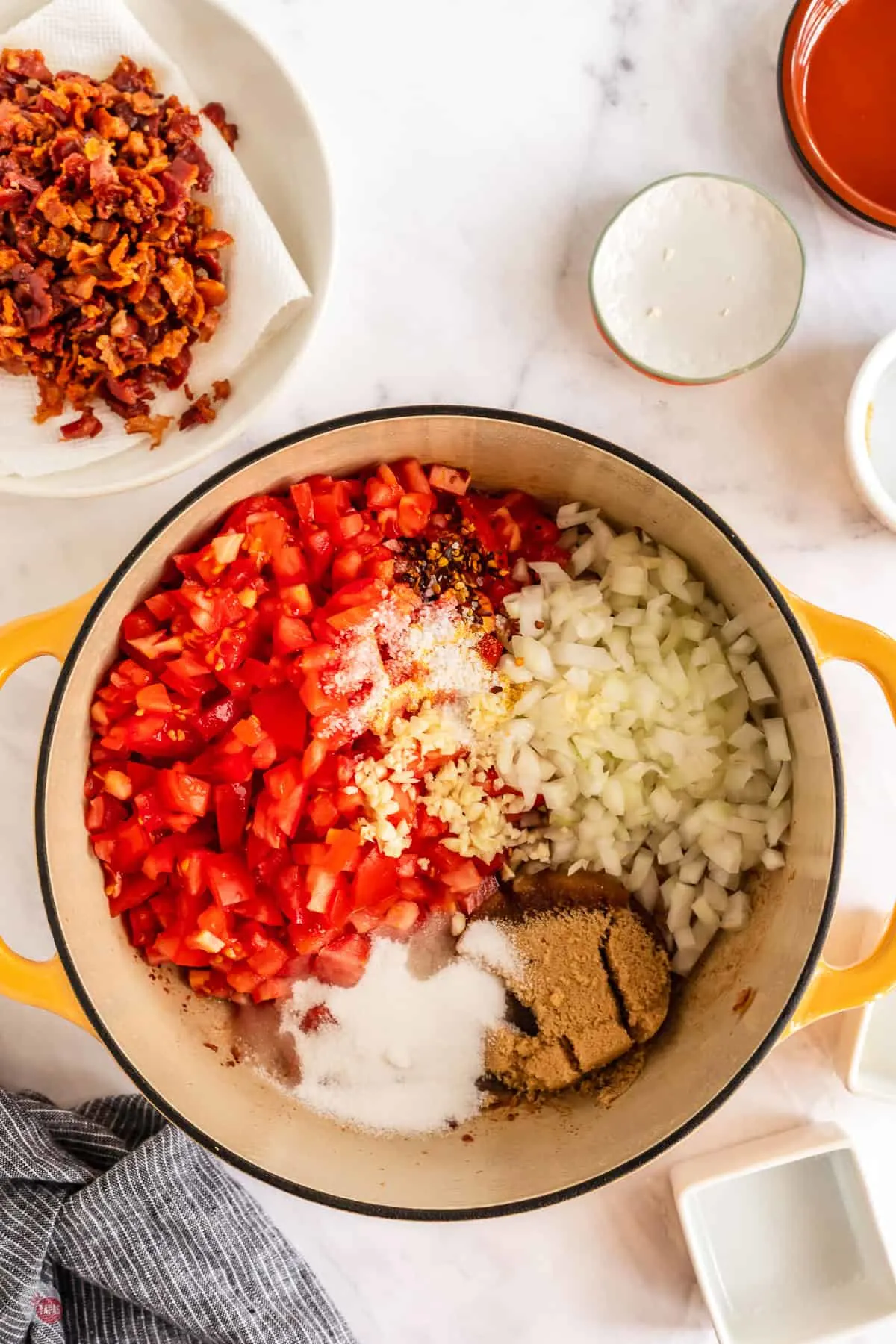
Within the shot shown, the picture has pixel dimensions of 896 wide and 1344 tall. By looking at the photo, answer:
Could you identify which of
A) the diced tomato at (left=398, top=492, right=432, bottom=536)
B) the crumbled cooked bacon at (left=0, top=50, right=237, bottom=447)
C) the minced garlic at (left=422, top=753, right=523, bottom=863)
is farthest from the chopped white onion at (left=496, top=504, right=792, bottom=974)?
the crumbled cooked bacon at (left=0, top=50, right=237, bottom=447)

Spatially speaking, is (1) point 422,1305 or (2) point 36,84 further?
(1) point 422,1305

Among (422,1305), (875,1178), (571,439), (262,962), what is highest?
(571,439)

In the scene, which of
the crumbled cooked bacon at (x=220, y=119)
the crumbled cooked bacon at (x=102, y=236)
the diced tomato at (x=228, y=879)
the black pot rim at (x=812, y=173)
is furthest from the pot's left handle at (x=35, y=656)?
the black pot rim at (x=812, y=173)

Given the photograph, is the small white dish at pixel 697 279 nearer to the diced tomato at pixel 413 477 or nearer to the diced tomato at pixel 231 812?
the diced tomato at pixel 413 477

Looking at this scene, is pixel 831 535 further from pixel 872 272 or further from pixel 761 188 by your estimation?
pixel 761 188

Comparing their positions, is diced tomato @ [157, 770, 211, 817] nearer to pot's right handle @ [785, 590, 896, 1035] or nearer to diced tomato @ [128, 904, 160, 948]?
diced tomato @ [128, 904, 160, 948]

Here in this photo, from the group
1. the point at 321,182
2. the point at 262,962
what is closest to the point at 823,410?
the point at 321,182
